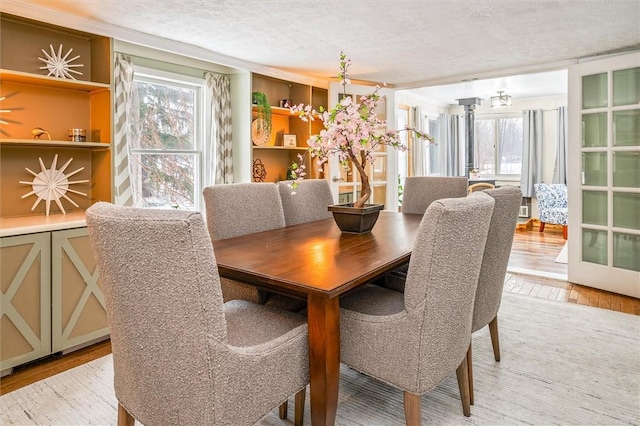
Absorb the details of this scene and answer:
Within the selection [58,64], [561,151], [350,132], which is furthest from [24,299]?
[561,151]

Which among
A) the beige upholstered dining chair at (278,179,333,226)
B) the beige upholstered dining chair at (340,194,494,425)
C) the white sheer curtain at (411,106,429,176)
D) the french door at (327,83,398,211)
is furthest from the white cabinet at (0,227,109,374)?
the white sheer curtain at (411,106,429,176)

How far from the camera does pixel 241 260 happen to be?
1.70 meters

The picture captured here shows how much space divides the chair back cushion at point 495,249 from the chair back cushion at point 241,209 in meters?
1.24

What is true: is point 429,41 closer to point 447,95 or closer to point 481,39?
point 481,39

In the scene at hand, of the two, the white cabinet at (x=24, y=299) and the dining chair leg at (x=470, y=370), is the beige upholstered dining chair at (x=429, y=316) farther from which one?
the white cabinet at (x=24, y=299)

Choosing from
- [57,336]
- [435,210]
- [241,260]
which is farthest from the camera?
[57,336]

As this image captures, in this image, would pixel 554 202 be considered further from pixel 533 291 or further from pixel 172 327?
pixel 172 327

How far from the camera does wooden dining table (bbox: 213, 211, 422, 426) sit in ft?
4.63

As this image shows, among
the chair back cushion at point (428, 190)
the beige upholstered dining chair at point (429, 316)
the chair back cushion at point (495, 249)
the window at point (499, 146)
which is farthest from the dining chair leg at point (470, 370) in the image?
the window at point (499, 146)

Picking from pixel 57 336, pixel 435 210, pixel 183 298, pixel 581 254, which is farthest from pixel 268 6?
pixel 581 254

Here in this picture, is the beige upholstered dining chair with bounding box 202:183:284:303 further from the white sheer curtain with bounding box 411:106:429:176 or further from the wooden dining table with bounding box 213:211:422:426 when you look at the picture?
the white sheer curtain with bounding box 411:106:429:176

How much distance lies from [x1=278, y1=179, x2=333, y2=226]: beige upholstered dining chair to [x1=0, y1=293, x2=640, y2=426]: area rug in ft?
3.43

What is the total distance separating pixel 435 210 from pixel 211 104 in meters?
3.25

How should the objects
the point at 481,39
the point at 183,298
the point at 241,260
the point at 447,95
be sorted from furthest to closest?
the point at 447,95, the point at 481,39, the point at 241,260, the point at 183,298
